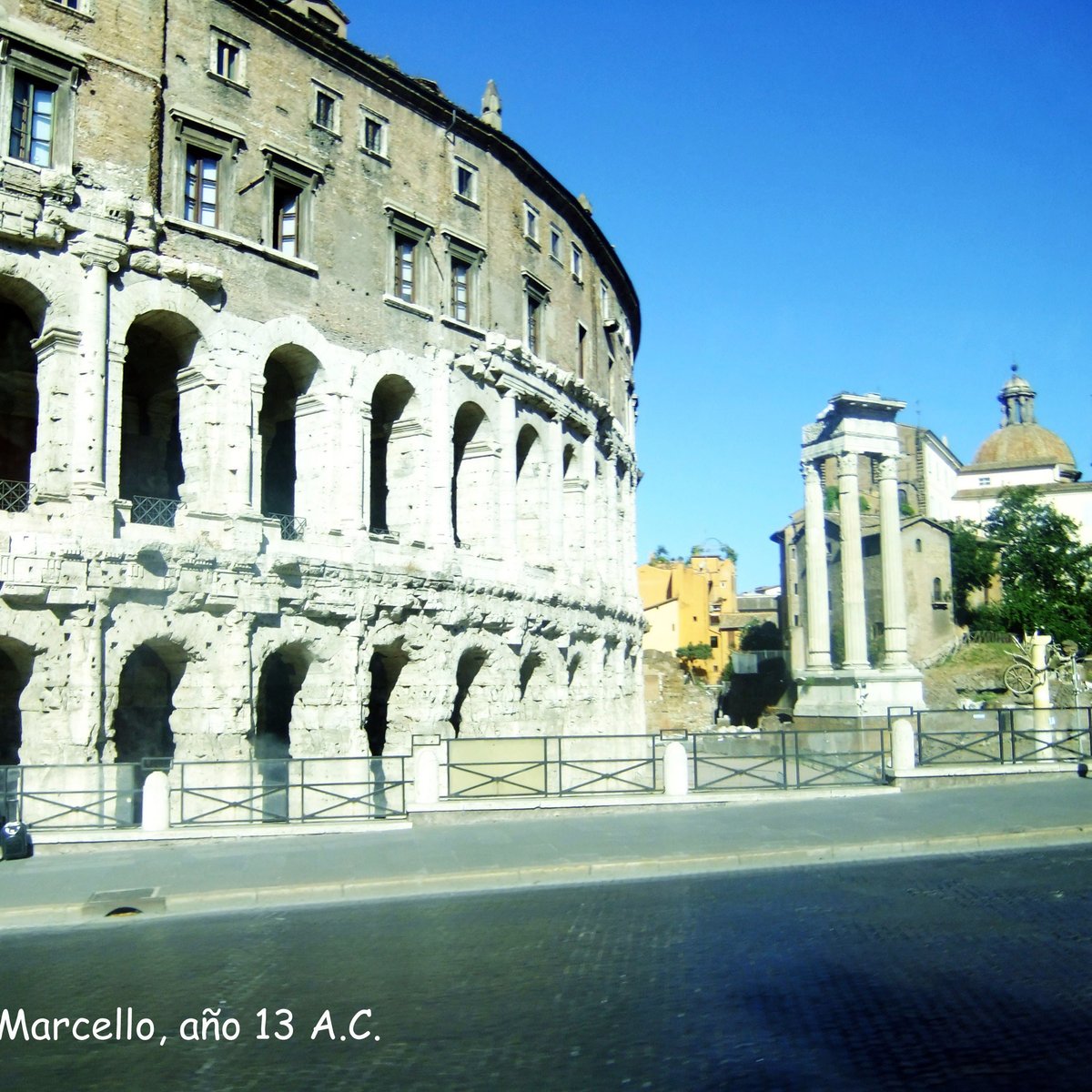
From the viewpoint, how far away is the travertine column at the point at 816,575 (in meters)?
38.6

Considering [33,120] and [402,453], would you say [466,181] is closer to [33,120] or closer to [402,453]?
[402,453]

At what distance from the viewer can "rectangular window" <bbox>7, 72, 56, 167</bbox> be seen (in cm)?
1925

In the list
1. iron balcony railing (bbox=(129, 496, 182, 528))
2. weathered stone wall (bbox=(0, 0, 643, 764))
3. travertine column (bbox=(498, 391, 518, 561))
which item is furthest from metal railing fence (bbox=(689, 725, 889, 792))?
iron balcony railing (bbox=(129, 496, 182, 528))

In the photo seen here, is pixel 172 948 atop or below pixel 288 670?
below

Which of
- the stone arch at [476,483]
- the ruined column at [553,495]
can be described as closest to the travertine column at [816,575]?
the ruined column at [553,495]

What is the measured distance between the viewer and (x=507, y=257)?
2955 centimetres

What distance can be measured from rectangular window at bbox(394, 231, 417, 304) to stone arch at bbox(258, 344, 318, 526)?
10.7 feet

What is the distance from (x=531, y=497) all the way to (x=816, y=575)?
40.4ft

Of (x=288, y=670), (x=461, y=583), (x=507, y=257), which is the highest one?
(x=507, y=257)

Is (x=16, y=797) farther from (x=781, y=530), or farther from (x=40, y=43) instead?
(x=781, y=530)

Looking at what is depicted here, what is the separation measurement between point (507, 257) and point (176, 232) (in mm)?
10410

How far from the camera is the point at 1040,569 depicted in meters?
68.2

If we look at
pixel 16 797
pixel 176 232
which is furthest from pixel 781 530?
pixel 16 797

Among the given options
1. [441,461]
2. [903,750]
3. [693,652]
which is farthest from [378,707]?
[693,652]
